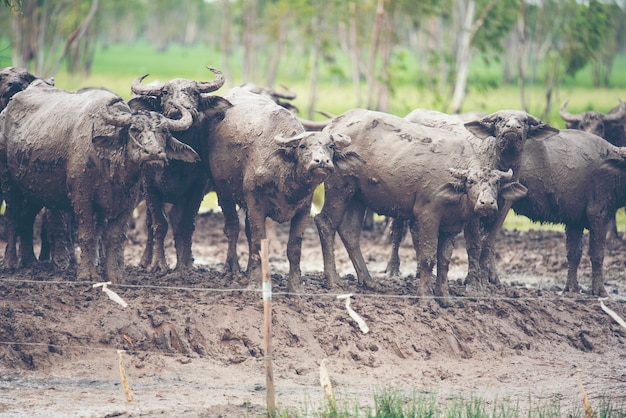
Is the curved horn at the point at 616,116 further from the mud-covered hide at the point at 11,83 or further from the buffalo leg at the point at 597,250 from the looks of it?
the mud-covered hide at the point at 11,83

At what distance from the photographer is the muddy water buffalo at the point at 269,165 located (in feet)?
34.9

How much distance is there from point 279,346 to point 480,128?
13.1 feet

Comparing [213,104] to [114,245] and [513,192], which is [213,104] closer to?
[114,245]

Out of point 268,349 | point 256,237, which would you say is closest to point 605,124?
point 256,237

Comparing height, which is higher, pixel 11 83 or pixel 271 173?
pixel 11 83

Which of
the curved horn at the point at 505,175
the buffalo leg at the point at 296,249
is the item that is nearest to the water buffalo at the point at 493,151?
the curved horn at the point at 505,175

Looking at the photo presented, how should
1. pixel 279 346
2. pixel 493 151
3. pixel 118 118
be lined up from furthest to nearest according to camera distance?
pixel 493 151 < pixel 118 118 < pixel 279 346

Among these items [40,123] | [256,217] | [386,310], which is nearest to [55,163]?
[40,123]

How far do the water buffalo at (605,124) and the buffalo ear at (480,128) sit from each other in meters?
4.28

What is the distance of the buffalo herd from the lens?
35.6ft

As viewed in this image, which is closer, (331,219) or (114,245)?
(114,245)

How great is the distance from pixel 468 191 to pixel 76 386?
4.84m

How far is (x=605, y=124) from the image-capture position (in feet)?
52.9

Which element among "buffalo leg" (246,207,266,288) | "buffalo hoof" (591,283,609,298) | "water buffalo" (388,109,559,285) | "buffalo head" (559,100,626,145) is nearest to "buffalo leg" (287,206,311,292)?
"buffalo leg" (246,207,266,288)
